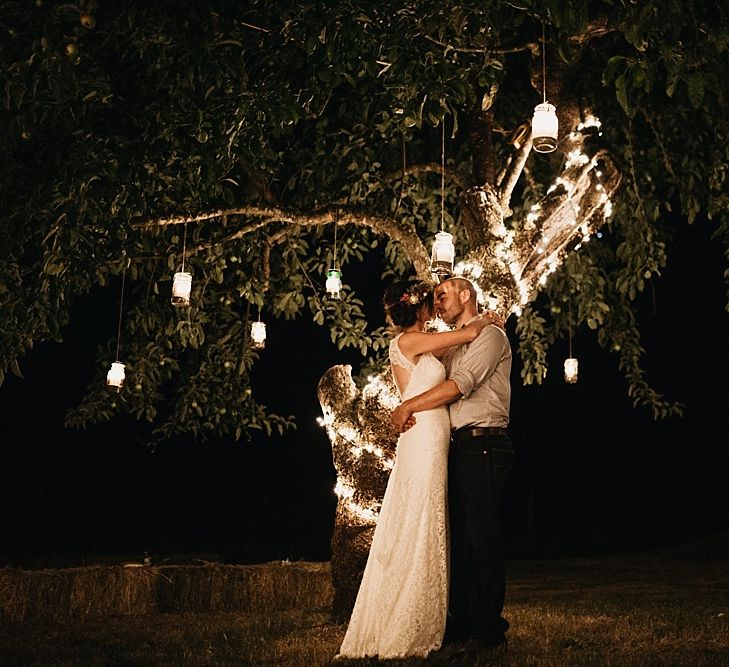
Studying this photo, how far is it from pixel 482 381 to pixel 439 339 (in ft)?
0.96

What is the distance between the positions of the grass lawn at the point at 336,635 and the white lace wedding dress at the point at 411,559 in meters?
0.15

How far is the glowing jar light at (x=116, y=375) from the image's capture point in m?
7.79

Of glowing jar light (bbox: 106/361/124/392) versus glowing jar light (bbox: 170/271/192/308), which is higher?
glowing jar light (bbox: 170/271/192/308)

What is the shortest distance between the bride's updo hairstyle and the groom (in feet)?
1.79

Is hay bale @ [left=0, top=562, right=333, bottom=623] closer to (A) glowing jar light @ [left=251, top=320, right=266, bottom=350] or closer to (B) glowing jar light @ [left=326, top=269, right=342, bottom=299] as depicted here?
(A) glowing jar light @ [left=251, top=320, right=266, bottom=350]

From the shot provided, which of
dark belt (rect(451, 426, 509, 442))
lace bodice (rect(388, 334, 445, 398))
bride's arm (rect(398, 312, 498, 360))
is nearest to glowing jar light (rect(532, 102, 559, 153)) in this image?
bride's arm (rect(398, 312, 498, 360))

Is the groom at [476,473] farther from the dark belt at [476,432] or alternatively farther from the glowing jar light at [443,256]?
the glowing jar light at [443,256]

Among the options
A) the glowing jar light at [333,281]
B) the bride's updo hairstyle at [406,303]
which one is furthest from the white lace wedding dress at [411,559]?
the glowing jar light at [333,281]

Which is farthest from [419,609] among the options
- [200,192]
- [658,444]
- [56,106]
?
[658,444]

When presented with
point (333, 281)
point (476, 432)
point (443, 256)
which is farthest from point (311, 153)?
point (476, 432)

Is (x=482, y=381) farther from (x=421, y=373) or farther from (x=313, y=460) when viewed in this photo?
(x=313, y=460)

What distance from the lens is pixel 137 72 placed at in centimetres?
668

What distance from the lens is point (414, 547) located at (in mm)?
4254

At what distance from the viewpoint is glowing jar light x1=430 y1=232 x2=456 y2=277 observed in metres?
6.12
